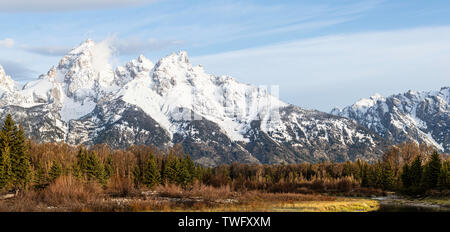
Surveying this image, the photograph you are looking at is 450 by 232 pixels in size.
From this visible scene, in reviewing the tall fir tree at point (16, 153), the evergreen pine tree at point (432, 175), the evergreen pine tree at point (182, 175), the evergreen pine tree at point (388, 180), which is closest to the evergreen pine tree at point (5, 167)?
the tall fir tree at point (16, 153)

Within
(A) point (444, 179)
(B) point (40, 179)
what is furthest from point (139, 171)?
(A) point (444, 179)

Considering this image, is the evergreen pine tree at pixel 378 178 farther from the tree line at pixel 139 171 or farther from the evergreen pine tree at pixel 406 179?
the evergreen pine tree at pixel 406 179

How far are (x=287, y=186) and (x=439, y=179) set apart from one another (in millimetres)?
53886

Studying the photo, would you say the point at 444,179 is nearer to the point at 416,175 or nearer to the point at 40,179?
the point at 416,175

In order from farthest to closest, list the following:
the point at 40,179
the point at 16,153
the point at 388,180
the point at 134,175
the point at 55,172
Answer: the point at 388,180 → the point at 134,175 → the point at 55,172 → the point at 40,179 → the point at 16,153

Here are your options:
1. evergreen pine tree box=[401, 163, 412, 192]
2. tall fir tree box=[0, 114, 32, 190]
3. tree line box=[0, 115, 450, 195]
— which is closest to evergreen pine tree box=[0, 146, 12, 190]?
tree line box=[0, 115, 450, 195]

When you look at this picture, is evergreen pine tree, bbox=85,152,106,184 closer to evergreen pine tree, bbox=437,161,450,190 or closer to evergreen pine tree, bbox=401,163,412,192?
evergreen pine tree, bbox=401,163,412,192

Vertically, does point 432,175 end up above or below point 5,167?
below

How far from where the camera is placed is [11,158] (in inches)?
3167

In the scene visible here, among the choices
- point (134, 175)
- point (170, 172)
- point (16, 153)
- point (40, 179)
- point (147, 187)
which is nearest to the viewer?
point (16, 153)

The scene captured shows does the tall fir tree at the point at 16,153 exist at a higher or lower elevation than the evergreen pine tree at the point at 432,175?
higher
